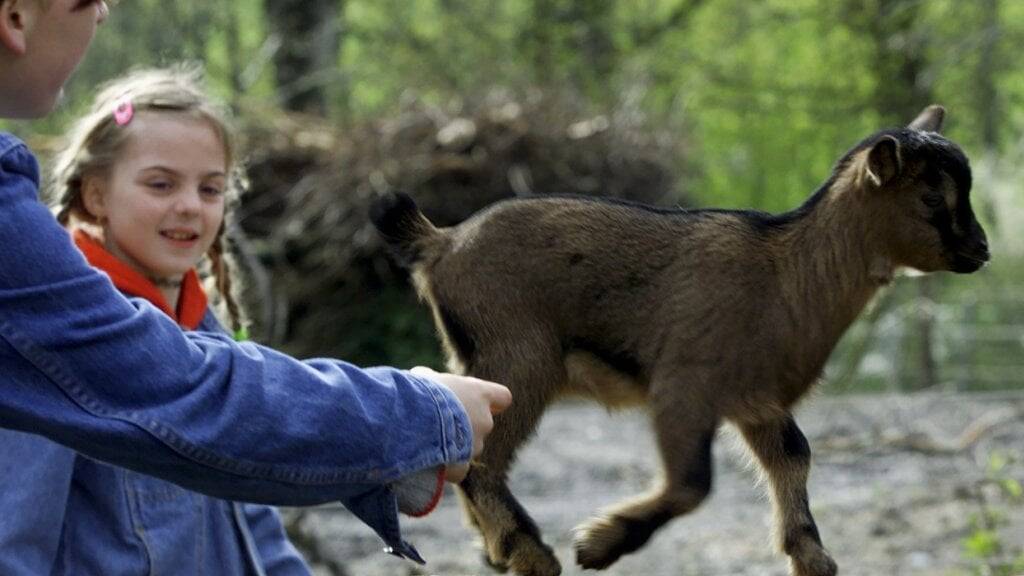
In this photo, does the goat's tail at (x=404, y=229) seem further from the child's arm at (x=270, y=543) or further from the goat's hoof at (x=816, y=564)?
the goat's hoof at (x=816, y=564)

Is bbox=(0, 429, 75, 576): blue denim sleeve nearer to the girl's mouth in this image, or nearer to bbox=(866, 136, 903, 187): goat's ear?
the girl's mouth

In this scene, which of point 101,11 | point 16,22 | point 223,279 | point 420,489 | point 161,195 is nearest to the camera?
point 16,22

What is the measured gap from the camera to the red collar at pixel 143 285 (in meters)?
3.54

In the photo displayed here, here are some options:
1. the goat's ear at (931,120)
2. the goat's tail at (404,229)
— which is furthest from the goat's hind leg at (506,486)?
the goat's ear at (931,120)

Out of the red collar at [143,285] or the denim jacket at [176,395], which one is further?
the red collar at [143,285]

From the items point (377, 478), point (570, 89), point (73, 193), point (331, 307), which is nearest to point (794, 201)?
point (570, 89)

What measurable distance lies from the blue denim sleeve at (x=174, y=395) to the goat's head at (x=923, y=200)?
125 centimetres

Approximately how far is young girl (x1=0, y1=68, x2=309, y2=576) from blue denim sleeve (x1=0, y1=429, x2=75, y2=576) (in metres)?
0.08

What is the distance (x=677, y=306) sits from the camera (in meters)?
3.11

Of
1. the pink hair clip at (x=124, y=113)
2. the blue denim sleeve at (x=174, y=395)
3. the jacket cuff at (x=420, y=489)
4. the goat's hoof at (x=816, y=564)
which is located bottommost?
the goat's hoof at (x=816, y=564)

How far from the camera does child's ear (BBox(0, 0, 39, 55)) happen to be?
6.59ft

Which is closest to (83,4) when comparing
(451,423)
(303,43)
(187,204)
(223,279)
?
(451,423)

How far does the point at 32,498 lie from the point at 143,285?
630mm

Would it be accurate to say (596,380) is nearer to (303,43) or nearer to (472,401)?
(472,401)
